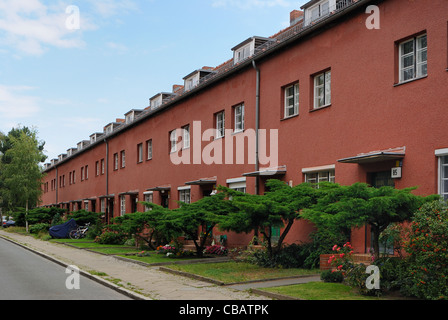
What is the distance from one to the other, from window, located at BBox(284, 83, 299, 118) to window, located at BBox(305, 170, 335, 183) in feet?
7.06

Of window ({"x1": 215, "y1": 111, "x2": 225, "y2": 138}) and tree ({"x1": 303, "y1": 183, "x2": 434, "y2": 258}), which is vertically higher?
window ({"x1": 215, "y1": 111, "x2": 225, "y2": 138})

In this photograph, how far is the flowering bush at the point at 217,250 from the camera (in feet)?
61.4

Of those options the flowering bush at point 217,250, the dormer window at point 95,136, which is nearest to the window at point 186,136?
the flowering bush at point 217,250

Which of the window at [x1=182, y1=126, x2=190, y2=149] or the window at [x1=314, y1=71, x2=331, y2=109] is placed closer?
the window at [x1=314, y1=71, x2=331, y2=109]

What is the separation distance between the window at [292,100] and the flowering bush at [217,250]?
5.44m

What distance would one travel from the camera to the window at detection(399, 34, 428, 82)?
1198 centimetres

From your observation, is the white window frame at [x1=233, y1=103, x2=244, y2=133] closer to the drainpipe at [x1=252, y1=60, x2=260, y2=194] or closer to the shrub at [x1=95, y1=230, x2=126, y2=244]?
the drainpipe at [x1=252, y1=60, x2=260, y2=194]

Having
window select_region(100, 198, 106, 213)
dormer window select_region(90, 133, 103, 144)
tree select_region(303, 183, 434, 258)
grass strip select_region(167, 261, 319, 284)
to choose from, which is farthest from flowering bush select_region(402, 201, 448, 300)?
dormer window select_region(90, 133, 103, 144)

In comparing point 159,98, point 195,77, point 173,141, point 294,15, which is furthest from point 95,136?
point 294,15

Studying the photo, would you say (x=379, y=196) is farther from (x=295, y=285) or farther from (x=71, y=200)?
(x=71, y=200)

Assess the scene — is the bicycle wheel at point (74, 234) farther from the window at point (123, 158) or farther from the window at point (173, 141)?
the window at point (173, 141)

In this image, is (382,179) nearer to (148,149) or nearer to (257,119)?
(257,119)

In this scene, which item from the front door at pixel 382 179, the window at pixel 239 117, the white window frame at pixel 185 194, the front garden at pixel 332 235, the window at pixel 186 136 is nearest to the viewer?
the front garden at pixel 332 235
